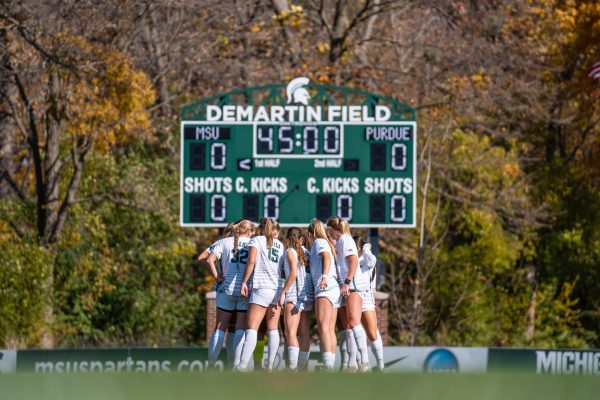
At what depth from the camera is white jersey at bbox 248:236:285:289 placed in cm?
1464

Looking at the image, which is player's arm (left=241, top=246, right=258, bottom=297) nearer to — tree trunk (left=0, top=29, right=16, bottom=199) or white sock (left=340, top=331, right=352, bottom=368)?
white sock (left=340, top=331, right=352, bottom=368)

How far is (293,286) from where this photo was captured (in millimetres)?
14883

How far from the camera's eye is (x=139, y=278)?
106 feet

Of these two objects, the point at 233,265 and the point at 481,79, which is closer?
the point at 233,265

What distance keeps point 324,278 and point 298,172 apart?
692 centimetres

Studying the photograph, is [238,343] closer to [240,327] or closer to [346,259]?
[240,327]

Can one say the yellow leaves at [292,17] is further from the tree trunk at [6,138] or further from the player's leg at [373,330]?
the player's leg at [373,330]

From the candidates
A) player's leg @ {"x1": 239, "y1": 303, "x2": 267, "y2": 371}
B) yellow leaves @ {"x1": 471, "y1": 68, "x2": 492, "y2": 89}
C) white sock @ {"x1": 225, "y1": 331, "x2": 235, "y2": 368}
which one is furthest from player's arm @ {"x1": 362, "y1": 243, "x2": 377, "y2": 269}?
yellow leaves @ {"x1": 471, "y1": 68, "x2": 492, "y2": 89}

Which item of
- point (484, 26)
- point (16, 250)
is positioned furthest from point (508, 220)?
point (16, 250)

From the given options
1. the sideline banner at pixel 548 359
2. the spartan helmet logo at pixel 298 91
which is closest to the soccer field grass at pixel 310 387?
the sideline banner at pixel 548 359

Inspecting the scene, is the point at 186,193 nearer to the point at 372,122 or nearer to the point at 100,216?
the point at 372,122

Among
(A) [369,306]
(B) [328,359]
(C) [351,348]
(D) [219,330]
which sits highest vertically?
(A) [369,306]

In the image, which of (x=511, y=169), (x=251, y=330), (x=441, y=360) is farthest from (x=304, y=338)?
(x=511, y=169)

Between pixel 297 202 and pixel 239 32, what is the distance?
1300 centimetres
